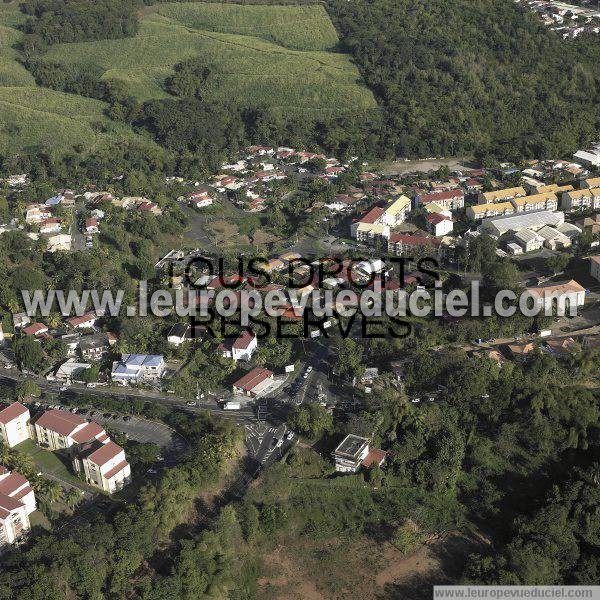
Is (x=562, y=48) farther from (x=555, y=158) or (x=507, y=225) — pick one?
(x=507, y=225)

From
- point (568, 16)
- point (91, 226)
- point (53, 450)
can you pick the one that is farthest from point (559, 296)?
point (568, 16)

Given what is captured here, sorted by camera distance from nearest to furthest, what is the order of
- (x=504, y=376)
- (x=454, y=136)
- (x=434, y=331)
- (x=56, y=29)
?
(x=504, y=376) → (x=434, y=331) → (x=454, y=136) → (x=56, y=29)

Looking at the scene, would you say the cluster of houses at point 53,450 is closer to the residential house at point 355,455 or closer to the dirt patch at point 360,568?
the dirt patch at point 360,568

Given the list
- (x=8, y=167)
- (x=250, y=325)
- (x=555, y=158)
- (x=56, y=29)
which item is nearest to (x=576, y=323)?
(x=250, y=325)

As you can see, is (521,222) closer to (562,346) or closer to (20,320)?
(562,346)

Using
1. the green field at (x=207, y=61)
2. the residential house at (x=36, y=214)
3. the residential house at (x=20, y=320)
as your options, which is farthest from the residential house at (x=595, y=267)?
the residential house at (x=36, y=214)
